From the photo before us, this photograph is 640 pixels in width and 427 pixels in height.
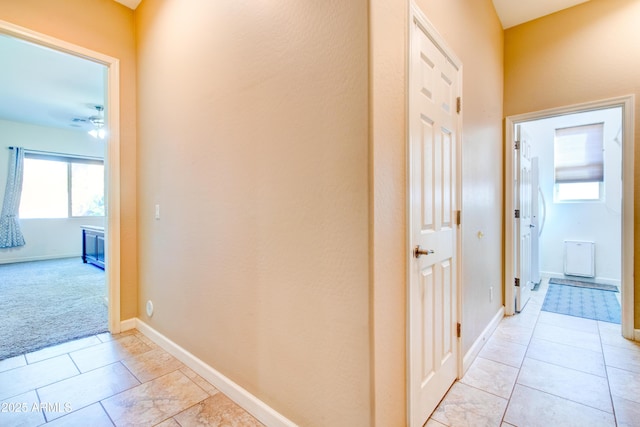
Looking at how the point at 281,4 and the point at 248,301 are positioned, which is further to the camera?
the point at 248,301

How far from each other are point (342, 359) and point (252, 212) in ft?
2.79

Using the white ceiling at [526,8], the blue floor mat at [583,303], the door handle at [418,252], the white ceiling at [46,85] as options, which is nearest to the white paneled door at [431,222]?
the door handle at [418,252]

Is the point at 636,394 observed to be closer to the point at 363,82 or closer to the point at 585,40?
the point at 363,82

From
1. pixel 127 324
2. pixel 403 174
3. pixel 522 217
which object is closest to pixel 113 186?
pixel 127 324

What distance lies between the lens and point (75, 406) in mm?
1624

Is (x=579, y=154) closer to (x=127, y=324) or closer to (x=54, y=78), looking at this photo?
(x=127, y=324)

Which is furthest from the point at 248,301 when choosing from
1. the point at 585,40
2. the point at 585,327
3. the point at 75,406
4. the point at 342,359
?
the point at 585,40

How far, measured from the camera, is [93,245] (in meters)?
5.62

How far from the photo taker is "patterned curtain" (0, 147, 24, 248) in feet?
17.9

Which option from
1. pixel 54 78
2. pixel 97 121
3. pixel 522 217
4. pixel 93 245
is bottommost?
pixel 93 245

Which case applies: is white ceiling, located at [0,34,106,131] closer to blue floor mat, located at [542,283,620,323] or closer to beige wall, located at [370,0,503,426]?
beige wall, located at [370,0,503,426]

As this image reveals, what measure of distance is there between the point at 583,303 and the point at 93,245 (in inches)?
309

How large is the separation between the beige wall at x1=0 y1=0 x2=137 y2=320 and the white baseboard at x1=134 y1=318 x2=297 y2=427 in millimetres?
591

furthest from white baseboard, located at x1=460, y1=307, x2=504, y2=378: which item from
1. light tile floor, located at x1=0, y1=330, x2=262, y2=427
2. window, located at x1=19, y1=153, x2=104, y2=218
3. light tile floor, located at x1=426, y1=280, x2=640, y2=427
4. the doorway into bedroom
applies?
window, located at x1=19, y1=153, x2=104, y2=218
